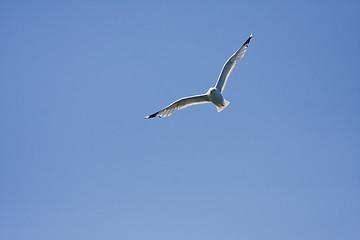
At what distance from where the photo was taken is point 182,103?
19656 mm

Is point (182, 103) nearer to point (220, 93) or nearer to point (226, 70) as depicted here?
point (220, 93)

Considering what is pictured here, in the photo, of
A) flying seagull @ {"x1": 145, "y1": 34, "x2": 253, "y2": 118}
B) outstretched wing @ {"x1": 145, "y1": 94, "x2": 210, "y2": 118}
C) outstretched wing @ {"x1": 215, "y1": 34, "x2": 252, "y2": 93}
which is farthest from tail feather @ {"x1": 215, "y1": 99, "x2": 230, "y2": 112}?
outstretched wing @ {"x1": 215, "y1": 34, "x2": 252, "y2": 93}

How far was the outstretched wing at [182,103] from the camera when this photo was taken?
1928 cm

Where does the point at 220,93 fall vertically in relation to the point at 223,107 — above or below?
above

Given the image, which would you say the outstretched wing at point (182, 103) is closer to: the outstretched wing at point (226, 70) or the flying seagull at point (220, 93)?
the flying seagull at point (220, 93)

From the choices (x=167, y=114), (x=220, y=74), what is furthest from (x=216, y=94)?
(x=167, y=114)

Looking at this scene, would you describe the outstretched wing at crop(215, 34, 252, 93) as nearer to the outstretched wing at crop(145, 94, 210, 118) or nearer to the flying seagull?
the flying seagull

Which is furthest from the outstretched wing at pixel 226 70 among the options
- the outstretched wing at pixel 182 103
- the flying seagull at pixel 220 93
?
the outstretched wing at pixel 182 103

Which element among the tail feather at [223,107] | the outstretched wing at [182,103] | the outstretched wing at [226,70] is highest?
the outstretched wing at [226,70]

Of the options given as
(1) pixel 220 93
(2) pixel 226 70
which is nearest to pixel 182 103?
(1) pixel 220 93

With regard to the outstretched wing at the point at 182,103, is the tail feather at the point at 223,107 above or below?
below

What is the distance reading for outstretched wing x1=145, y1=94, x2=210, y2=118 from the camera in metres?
19.3

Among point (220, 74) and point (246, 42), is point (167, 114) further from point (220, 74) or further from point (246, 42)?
point (246, 42)

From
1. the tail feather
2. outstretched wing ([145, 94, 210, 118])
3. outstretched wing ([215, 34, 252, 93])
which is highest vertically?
outstretched wing ([215, 34, 252, 93])
